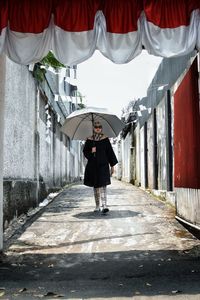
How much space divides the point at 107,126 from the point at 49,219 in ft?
9.69

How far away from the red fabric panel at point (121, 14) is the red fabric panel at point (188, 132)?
6.30 feet

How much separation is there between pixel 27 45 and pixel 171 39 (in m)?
1.83

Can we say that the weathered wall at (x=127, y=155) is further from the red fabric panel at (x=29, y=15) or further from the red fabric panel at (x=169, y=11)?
the red fabric panel at (x=29, y=15)

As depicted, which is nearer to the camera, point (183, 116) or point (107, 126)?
point (183, 116)

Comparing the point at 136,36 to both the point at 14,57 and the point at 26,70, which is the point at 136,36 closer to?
the point at 14,57

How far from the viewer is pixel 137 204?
12367 millimetres

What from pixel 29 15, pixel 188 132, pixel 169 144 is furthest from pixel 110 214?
pixel 29 15

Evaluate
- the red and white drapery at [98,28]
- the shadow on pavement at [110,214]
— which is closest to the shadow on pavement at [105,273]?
the red and white drapery at [98,28]

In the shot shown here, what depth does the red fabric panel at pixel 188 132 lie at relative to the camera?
705 cm

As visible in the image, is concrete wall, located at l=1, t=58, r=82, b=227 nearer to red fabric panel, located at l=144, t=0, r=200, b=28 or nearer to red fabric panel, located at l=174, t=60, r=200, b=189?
red fabric panel, located at l=174, t=60, r=200, b=189

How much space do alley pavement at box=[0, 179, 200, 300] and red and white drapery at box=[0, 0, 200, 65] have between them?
2.61 meters

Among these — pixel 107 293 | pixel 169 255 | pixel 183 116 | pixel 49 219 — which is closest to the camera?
pixel 107 293

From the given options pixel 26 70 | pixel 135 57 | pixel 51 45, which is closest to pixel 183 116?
pixel 135 57

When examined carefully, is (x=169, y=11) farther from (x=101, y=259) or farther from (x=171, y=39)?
(x=101, y=259)
